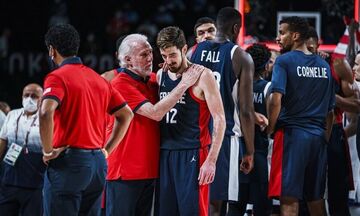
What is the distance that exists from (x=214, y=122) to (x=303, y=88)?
4.25 feet

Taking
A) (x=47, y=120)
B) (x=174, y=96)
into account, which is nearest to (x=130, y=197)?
(x=174, y=96)

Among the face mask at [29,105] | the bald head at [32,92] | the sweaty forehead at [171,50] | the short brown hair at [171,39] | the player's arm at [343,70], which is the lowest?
the face mask at [29,105]

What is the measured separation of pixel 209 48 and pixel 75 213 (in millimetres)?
2139

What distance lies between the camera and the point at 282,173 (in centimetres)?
743

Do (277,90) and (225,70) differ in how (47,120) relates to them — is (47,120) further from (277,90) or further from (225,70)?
(277,90)

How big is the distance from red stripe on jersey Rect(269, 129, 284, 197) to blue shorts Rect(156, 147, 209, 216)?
1163 millimetres

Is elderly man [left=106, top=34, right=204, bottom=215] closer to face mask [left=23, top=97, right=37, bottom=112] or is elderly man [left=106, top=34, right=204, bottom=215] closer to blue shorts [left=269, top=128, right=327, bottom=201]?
blue shorts [left=269, top=128, right=327, bottom=201]

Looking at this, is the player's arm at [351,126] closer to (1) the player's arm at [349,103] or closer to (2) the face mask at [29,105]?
(1) the player's arm at [349,103]

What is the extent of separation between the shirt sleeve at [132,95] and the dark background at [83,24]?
28.9ft

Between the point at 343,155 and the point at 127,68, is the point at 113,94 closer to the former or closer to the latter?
the point at 127,68

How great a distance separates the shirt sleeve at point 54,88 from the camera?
5.80 meters

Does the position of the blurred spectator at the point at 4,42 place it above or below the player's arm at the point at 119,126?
above

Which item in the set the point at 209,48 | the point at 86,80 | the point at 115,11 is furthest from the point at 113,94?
the point at 115,11

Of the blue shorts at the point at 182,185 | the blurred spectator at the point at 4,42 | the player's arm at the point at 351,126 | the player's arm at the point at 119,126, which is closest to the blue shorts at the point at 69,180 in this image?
the player's arm at the point at 119,126
